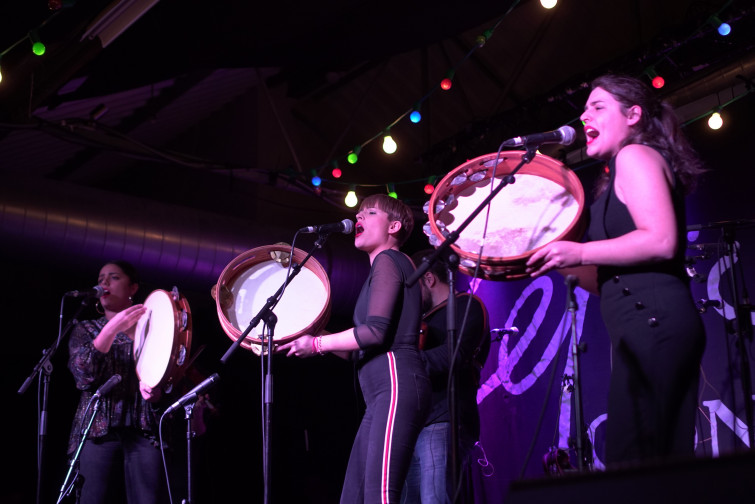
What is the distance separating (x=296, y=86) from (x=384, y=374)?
806cm

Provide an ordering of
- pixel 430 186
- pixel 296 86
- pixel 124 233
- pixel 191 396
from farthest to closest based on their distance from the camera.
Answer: pixel 296 86 < pixel 430 186 < pixel 124 233 < pixel 191 396

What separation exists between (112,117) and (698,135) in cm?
747

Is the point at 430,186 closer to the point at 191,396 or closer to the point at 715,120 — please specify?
the point at 715,120

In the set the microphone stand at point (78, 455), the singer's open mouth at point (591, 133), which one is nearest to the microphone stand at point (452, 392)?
the singer's open mouth at point (591, 133)

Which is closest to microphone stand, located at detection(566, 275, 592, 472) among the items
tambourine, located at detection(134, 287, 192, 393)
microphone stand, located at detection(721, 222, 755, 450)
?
microphone stand, located at detection(721, 222, 755, 450)

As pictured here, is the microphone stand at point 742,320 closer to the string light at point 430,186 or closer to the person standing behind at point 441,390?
the person standing behind at point 441,390

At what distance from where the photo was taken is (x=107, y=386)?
4418 mm

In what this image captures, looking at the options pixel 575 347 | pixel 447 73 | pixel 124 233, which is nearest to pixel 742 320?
pixel 575 347

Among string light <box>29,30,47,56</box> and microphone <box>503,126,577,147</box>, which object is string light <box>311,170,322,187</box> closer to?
string light <box>29,30,47,56</box>

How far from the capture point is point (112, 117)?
9.69 metres

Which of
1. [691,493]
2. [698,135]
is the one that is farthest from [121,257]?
[691,493]

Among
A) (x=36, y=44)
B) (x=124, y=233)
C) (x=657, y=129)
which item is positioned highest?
(x=36, y=44)

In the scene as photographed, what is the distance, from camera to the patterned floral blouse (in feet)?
14.4

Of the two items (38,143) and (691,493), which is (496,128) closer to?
(38,143)
